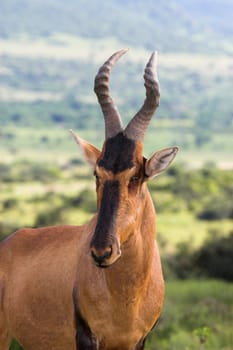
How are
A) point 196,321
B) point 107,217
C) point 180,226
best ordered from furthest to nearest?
point 180,226, point 196,321, point 107,217

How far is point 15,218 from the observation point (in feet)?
250

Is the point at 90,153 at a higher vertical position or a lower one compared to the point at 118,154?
lower

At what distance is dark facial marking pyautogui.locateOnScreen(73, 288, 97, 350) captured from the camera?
28.3 ft

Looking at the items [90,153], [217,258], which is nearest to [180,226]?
[217,258]

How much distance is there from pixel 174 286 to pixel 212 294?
15.1ft

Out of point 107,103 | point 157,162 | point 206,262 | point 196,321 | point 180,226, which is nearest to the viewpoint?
point 157,162

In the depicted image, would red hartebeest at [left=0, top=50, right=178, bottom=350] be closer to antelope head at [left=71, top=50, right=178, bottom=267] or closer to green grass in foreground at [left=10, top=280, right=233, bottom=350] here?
antelope head at [left=71, top=50, right=178, bottom=267]

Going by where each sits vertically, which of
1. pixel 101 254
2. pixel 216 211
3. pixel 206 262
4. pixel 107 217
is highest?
pixel 107 217

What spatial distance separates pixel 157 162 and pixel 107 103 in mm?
697

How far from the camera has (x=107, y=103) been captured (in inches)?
336

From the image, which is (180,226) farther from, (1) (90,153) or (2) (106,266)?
(2) (106,266)

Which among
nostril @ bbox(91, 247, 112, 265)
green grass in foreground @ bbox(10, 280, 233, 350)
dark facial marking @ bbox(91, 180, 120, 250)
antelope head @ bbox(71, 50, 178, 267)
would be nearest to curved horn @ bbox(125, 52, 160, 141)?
antelope head @ bbox(71, 50, 178, 267)

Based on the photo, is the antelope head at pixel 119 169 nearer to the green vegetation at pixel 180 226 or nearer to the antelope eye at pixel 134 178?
the antelope eye at pixel 134 178

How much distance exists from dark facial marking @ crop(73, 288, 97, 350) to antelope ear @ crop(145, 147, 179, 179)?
54.9 inches
